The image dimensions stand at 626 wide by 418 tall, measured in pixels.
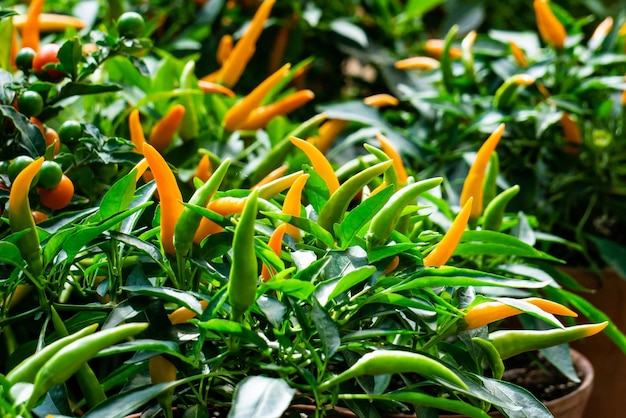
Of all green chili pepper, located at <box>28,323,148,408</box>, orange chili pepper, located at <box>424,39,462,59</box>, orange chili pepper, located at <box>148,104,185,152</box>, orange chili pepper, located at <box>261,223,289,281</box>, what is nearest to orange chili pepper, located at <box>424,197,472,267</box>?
orange chili pepper, located at <box>261,223,289,281</box>

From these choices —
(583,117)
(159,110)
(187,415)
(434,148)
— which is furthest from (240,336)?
(583,117)

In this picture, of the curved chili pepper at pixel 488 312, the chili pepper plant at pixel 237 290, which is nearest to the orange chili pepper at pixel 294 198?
the chili pepper plant at pixel 237 290

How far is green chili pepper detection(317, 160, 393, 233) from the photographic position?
0.54 m

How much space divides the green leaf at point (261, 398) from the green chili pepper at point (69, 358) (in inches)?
2.6

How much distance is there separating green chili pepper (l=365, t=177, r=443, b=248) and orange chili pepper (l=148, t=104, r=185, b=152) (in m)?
0.34

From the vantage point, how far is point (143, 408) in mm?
549

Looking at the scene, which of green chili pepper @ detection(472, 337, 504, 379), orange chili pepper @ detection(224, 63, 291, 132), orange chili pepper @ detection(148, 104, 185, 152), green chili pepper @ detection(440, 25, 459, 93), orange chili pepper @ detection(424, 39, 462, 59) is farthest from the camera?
orange chili pepper @ detection(424, 39, 462, 59)

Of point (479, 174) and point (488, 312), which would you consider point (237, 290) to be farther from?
point (479, 174)

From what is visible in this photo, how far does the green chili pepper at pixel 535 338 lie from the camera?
53cm

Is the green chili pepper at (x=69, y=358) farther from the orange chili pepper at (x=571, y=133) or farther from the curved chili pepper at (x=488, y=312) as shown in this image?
the orange chili pepper at (x=571, y=133)

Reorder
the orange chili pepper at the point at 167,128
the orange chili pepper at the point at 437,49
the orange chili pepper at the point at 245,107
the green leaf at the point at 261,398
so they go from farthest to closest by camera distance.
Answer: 1. the orange chili pepper at the point at 437,49
2. the orange chili pepper at the point at 245,107
3. the orange chili pepper at the point at 167,128
4. the green leaf at the point at 261,398

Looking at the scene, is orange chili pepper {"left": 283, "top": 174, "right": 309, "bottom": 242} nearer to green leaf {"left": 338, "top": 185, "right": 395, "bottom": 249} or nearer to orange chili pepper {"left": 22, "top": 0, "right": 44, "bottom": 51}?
green leaf {"left": 338, "top": 185, "right": 395, "bottom": 249}

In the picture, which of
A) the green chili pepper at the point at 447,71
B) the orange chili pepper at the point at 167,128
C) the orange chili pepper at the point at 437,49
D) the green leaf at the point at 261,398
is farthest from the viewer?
the orange chili pepper at the point at 437,49

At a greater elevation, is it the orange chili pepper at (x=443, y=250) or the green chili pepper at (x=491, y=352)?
the orange chili pepper at (x=443, y=250)
